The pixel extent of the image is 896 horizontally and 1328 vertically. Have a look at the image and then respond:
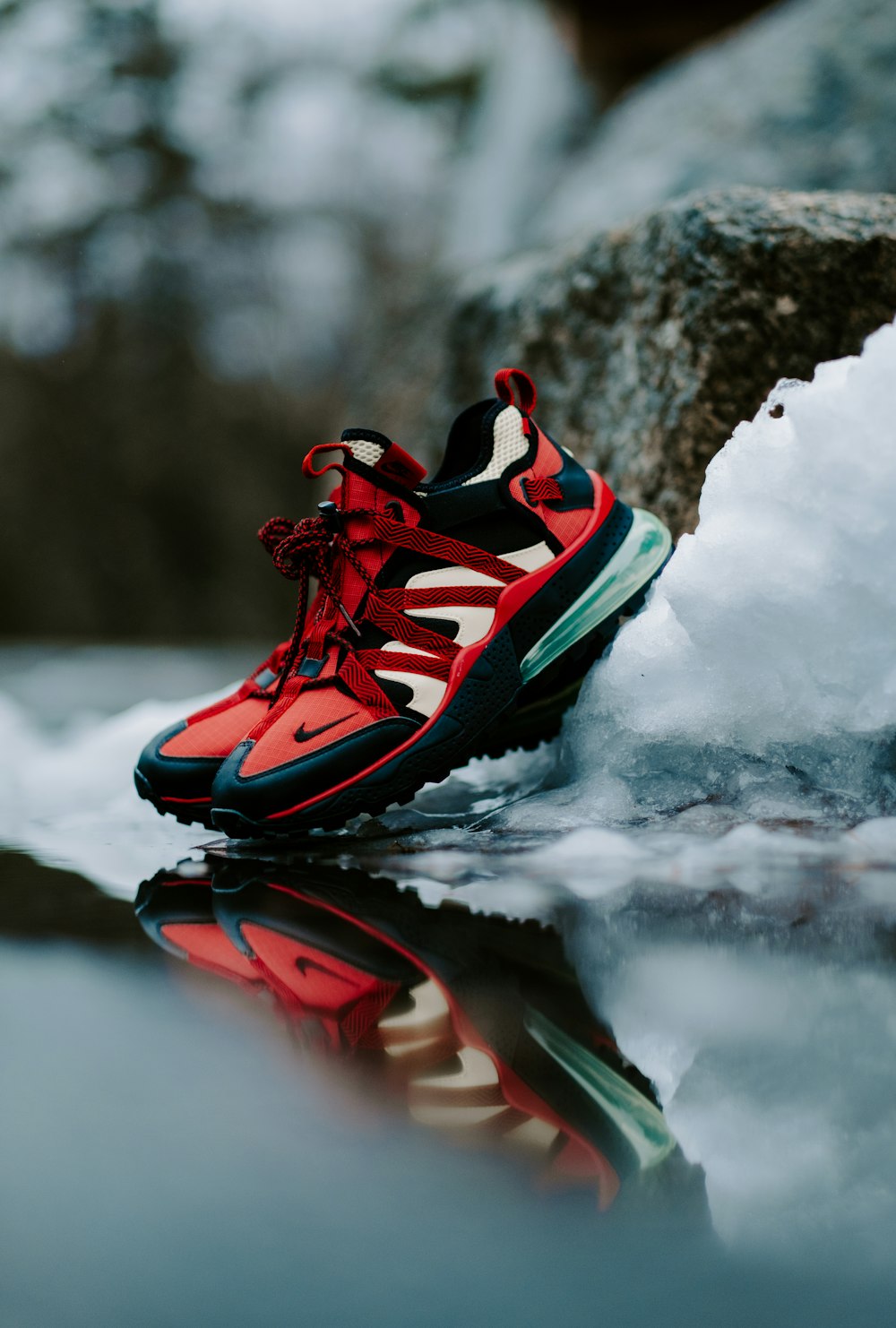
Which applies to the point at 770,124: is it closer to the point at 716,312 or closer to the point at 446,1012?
the point at 716,312

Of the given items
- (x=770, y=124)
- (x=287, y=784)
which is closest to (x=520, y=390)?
(x=287, y=784)

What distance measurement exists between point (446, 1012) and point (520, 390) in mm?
789

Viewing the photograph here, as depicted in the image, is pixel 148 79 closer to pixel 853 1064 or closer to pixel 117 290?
pixel 117 290

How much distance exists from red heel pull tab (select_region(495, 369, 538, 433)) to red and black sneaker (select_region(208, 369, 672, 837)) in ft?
0.04

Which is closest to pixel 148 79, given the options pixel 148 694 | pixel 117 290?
pixel 117 290

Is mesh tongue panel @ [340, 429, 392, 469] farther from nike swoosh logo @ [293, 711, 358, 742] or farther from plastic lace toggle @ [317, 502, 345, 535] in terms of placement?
nike swoosh logo @ [293, 711, 358, 742]

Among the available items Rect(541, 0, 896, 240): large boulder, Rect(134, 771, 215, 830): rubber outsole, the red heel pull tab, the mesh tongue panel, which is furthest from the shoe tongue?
Rect(541, 0, 896, 240): large boulder

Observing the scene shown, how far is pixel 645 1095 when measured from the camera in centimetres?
36

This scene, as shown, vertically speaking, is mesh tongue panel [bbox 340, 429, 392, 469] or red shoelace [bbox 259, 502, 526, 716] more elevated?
mesh tongue panel [bbox 340, 429, 392, 469]

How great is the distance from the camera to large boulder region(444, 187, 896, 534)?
3.89 ft

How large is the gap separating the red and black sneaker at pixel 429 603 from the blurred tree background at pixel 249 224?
1.40m

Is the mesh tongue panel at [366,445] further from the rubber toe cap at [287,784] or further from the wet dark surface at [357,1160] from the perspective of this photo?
the wet dark surface at [357,1160]

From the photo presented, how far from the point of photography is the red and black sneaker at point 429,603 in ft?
2.68

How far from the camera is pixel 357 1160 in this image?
12.4 inches
